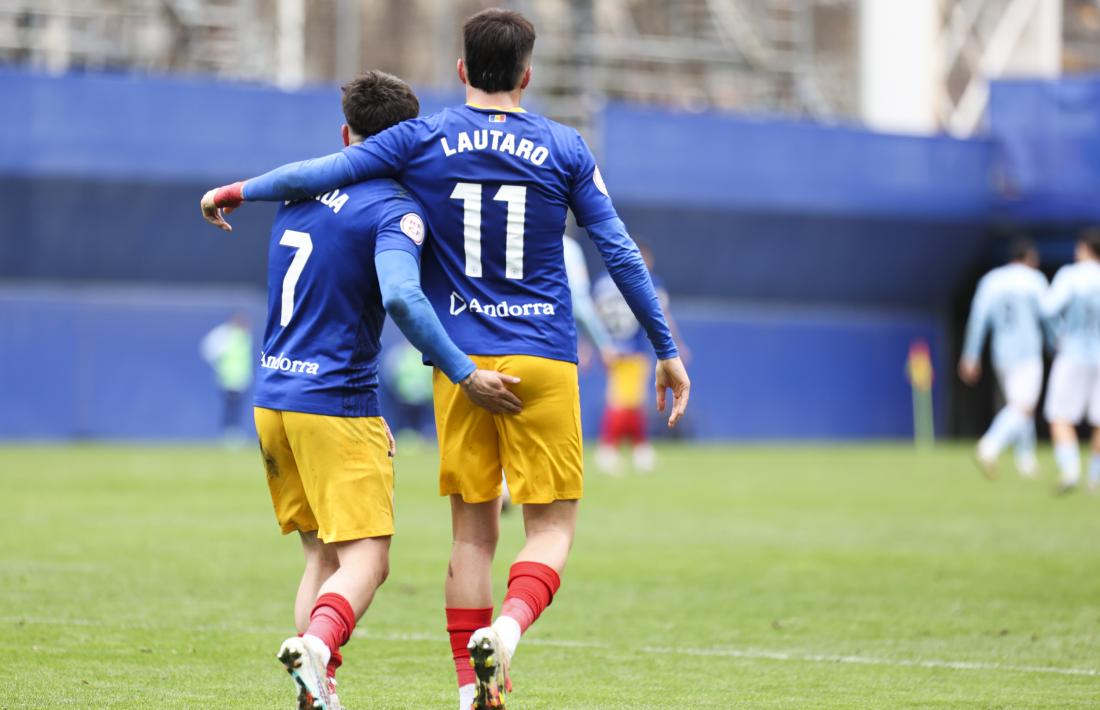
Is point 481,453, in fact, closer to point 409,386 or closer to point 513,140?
point 513,140

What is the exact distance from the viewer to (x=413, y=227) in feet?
18.6

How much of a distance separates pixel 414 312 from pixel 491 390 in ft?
1.11

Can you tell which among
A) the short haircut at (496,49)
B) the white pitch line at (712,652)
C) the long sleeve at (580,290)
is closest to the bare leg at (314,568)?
the short haircut at (496,49)

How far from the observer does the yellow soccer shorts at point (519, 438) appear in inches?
226

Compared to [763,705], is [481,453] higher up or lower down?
higher up

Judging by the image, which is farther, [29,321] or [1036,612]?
[29,321]

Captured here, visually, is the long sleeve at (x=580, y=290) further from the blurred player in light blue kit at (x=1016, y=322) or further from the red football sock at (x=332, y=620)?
the red football sock at (x=332, y=620)

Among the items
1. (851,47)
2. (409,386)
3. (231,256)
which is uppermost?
(851,47)

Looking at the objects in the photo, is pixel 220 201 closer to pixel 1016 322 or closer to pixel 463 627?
pixel 463 627

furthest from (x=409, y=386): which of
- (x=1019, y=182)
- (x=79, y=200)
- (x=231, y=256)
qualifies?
(x=1019, y=182)

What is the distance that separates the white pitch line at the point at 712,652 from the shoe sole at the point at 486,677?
8.41 ft

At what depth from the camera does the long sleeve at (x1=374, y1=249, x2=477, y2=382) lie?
17.9 feet

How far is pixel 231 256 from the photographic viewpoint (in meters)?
28.6

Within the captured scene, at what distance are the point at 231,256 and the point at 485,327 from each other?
23.4m
